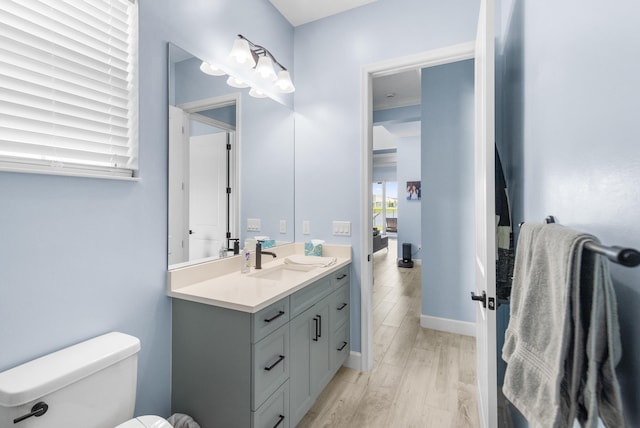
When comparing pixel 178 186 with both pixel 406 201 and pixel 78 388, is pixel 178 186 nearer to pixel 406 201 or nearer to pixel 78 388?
pixel 78 388

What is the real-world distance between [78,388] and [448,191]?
3.09 m

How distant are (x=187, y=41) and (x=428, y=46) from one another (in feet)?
5.30

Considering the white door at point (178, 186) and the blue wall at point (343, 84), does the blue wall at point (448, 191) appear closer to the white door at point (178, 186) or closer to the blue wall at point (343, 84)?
the blue wall at point (343, 84)

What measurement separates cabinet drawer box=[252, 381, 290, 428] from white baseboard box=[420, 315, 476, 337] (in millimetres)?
2075

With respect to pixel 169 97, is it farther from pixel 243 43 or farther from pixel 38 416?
pixel 38 416

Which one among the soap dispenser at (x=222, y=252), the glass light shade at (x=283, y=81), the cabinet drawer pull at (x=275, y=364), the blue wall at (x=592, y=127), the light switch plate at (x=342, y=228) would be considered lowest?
the cabinet drawer pull at (x=275, y=364)

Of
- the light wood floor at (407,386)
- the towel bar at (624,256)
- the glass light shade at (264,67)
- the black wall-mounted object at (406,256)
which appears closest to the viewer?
the towel bar at (624,256)

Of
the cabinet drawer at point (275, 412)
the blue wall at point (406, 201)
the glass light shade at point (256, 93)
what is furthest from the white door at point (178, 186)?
the blue wall at point (406, 201)

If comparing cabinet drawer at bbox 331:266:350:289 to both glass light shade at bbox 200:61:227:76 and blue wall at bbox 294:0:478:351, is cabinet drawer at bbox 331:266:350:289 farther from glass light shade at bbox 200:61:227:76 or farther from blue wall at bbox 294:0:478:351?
glass light shade at bbox 200:61:227:76

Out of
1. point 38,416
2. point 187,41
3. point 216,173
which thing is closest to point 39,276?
point 38,416

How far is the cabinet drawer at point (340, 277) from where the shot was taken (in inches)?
84.5

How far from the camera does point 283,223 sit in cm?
255

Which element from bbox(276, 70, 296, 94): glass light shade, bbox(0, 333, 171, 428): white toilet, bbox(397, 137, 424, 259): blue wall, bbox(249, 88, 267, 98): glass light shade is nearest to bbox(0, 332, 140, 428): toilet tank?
bbox(0, 333, 171, 428): white toilet

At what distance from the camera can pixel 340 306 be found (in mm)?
2250
